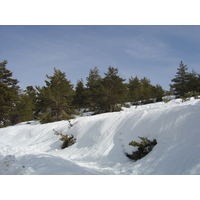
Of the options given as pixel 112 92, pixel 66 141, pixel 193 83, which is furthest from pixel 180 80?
pixel 66 141

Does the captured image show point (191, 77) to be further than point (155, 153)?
Yes

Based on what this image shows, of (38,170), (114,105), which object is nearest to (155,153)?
(38,170)

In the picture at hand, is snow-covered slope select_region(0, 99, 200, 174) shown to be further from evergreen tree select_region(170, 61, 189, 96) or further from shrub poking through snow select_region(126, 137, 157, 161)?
evergreen tree select_region(170, 61, 189, 96)

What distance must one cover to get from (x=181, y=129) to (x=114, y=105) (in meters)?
16.8

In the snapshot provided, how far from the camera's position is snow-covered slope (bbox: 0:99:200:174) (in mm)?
4387

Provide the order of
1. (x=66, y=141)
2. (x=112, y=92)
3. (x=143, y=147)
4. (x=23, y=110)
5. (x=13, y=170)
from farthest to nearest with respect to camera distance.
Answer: (x=23, y=110) → (x=112, y=92) → (x=66, y=141) → (x=143, y=147) → (x=13, y=170)

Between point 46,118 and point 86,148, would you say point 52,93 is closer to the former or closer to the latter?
point 46,118

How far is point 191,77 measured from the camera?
101 ft

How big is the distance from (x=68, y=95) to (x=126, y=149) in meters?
16.2

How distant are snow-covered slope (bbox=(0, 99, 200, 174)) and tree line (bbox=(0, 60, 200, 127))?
953 cm

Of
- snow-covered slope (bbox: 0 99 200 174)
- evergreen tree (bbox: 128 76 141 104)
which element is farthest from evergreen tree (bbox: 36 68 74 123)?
evergreen tree (bbox: 128 76 141 104)

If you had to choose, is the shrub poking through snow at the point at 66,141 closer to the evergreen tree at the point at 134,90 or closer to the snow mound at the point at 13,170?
the snow mound at the point at 13,170

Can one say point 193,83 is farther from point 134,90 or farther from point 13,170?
point 13,170

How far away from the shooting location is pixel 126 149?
6312mm
